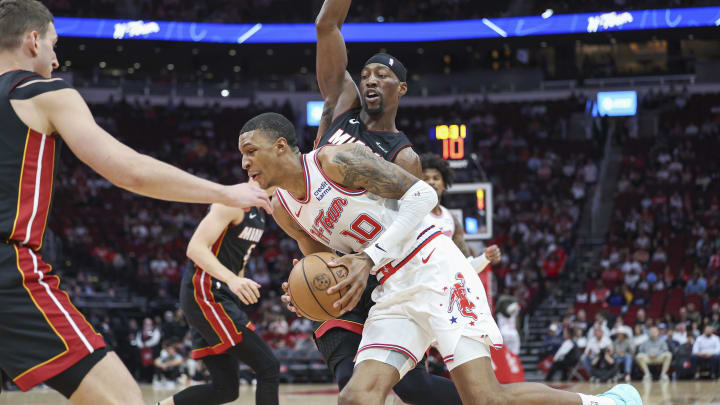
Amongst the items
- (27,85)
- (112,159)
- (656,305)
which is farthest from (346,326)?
(656,305)

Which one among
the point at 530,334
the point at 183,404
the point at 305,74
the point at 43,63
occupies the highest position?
the point at 305,74

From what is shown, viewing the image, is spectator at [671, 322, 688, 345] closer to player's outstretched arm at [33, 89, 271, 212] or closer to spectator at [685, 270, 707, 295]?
spectator at [685, 270, 707, 295]

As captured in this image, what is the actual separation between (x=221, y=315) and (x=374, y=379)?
2163mm

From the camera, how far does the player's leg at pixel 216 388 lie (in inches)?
221

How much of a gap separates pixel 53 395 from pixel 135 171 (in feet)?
35.5

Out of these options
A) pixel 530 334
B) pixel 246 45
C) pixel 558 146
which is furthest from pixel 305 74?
pixel 530 334

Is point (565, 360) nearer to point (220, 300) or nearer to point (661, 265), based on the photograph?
point (661, 265)

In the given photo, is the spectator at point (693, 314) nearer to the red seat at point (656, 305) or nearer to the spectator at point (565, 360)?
the red seat at point (656, 305)

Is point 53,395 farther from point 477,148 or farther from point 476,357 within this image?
point 477,148

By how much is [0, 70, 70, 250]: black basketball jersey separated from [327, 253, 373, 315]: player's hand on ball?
1461mm

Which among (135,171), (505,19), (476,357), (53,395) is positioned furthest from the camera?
(505,19)

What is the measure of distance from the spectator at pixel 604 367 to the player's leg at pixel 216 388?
969 cm

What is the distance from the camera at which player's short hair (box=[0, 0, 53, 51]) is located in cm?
315

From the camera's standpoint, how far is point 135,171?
3010mm
